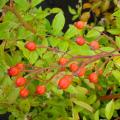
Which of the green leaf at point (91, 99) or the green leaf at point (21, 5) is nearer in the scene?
the green leaf at point (21, 5)

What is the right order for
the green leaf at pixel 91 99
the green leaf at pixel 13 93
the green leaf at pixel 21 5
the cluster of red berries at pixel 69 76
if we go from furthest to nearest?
the green leaf at pixel 91 99 < the green leaf at pixel 21 5 < the green leaf at pixel 13 93 < the cluster of red berries at pixel 69 76

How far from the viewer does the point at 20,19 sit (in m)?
Result: 1.34

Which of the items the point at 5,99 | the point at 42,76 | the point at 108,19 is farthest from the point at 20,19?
the point at 108,19

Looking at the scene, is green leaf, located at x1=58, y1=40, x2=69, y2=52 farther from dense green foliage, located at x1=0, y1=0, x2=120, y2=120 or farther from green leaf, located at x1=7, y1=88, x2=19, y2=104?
green leaf, located at x1=7, y1=88, x2=19, y2=104

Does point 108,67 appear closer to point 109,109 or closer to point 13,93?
point 109,109

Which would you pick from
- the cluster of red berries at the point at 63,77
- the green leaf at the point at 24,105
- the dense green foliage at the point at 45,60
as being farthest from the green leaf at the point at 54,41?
the green leaf at the point at 24,105

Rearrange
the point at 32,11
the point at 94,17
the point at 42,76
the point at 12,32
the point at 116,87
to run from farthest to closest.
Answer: the point at 94,17 → the point at 116,87 → the point at 32,11 → the point at 12,32 → the point at 42,76

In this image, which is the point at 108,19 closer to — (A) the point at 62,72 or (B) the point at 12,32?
(B) the point at 12,32

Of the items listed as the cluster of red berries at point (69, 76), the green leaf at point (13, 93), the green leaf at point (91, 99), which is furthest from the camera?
the green leaf at point (91, 99)

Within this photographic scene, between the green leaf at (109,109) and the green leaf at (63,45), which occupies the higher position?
the green leaf at (63,45)

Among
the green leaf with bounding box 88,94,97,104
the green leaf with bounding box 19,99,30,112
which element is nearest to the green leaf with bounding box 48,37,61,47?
the green leaf with bounding box 19,99,30,112

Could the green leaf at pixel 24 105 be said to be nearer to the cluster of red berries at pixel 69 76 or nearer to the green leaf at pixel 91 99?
the green leaf at pixel 91 99

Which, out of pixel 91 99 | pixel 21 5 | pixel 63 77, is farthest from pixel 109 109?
pixel 21 5

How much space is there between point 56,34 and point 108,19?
1198 mm
